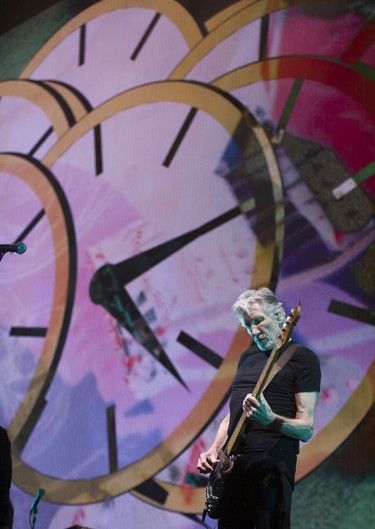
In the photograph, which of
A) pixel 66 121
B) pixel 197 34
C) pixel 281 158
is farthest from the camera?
pixel 66 121

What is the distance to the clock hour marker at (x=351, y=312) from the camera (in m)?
3.34

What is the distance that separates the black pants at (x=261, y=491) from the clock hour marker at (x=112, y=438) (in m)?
1.42

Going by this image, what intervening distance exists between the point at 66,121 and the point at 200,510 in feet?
8.00

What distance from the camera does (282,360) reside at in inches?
101

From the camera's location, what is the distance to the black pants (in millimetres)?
2443

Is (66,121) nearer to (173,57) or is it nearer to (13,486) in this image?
(173,57)

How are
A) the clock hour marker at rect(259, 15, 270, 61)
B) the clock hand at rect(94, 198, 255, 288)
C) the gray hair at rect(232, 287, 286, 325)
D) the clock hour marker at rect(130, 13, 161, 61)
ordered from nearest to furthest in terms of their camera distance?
the gray hair at rect(232, 287, 286, 325), the clock hand at rect(94, 198, 255, 288), the clock hour marker at rect(259, 15, 270, 61), the clock hour marker at rect(130, 13, 161, 61)

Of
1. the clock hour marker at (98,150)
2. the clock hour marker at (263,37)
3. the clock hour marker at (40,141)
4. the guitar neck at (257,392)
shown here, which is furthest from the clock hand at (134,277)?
the guitar neck at (257,392)

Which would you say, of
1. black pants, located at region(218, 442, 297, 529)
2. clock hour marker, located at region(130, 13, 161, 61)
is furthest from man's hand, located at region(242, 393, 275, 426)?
clock hour marker, located at region(130, 13, 161, 61)

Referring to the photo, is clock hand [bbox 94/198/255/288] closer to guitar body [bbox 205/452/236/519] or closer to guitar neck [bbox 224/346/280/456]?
guitar neck [bbox 224/346/280/456]

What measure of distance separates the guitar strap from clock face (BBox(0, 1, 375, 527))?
0.82 meters

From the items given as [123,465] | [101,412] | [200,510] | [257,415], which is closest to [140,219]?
[101,412]

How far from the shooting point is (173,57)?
4305 mm

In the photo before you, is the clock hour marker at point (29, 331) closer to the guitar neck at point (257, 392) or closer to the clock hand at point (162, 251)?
the clock hand at point (162, 251)
